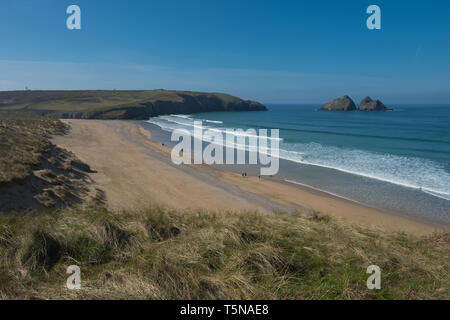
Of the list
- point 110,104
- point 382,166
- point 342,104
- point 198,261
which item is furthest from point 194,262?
point 342,104

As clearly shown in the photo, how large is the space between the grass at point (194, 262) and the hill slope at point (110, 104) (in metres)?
70.7

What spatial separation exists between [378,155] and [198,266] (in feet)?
89.3

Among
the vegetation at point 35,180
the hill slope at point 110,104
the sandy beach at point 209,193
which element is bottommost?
the sandy beach at point 209,193

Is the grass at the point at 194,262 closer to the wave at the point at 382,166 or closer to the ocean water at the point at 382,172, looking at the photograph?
the ocean water at the point at 382,172

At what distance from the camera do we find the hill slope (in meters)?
70.7

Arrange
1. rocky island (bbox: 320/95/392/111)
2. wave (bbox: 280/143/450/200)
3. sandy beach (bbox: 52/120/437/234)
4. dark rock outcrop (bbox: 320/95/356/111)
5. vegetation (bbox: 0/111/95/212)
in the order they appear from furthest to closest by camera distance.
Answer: dark rock outcrop (bbox: 320/95/356/111), rocky island (bbox: 320/95/392/111), wave (bbox: 280/143/450/200), sandy beach (bbox: 52/120/437/234), vegetation (bbox: 0/111/95/212)

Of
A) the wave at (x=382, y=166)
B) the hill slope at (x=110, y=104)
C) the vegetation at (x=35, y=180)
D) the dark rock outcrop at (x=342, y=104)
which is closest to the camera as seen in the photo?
the vegetation at (x=35, y=180)

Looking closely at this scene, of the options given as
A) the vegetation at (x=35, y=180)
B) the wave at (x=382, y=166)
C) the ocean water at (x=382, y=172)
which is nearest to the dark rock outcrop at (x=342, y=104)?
the ocean water at (x=382, y=172)

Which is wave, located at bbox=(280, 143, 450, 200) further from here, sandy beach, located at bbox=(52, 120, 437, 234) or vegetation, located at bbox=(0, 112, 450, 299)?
Result: vegetation, located at bbox=(0, 112, 450, 299)

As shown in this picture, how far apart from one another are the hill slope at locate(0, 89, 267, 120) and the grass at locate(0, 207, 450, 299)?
232 feet

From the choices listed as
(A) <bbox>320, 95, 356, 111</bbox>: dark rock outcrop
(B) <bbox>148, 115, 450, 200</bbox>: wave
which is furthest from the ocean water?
(A) <bbox>320, 95, 356, 111</bbox>: dark rock outcrop

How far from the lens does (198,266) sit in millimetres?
3691

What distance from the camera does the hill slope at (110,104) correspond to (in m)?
70.7
